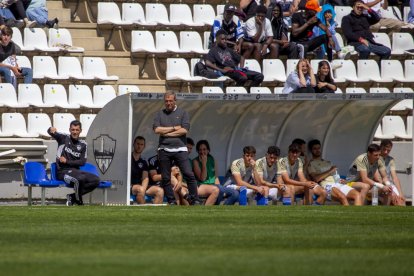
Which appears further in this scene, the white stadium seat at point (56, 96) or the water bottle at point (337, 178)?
the white stadium seat at point (56, 96)

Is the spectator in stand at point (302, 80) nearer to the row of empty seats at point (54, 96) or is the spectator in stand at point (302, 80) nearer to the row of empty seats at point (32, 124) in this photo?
the row of empty seats at point (54, 96)

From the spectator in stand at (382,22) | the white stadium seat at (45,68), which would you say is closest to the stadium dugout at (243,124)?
the white stadium seat at (45,68)

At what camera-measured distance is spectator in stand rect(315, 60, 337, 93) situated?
23.2 m

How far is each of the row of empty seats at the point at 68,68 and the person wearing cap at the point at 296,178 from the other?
572cm

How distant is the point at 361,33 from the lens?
28.2m

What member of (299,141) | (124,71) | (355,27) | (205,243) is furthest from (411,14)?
(205,243)

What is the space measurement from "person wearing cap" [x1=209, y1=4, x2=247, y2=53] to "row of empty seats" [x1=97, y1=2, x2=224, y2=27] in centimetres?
137

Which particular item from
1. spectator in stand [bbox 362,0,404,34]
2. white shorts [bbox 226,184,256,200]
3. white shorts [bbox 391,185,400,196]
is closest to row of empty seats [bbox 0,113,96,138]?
white shorts [bbox 226,184,256,200]

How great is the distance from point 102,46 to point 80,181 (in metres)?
7.90

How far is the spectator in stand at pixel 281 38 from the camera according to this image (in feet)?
88.7

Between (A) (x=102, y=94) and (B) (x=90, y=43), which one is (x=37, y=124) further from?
(B) (x=90, y=43)

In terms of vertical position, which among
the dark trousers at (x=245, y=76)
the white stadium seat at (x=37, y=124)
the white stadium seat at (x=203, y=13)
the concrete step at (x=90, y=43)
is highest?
the white stadium seat at (x=203, y=13)

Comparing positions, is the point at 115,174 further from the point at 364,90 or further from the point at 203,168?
the point at 364,90

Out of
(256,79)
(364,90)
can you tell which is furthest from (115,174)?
(364,90)
